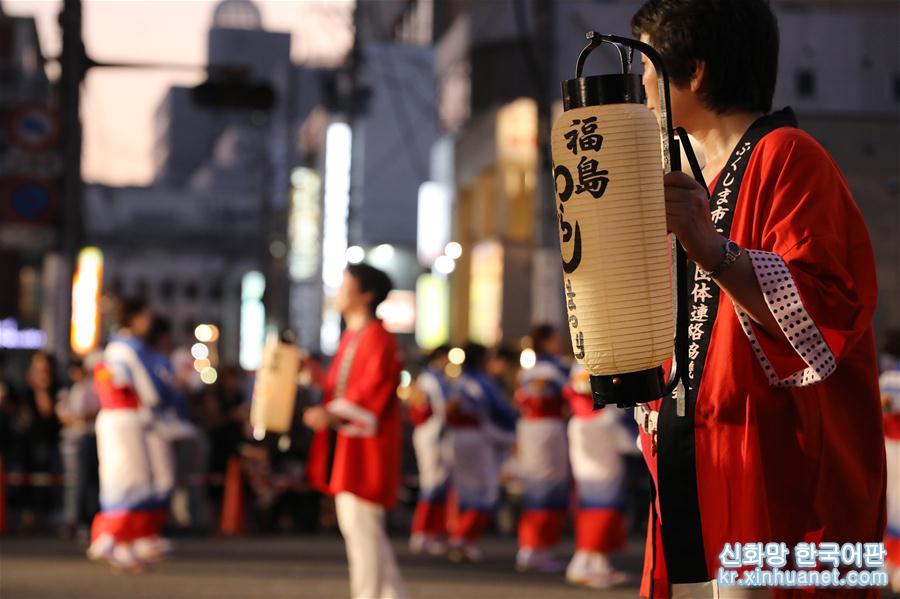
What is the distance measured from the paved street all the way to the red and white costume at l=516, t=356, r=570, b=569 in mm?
420

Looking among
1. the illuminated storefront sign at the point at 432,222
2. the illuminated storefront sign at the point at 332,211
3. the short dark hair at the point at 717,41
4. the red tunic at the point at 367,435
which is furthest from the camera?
the illuminated storefront sign at the point at 332,211

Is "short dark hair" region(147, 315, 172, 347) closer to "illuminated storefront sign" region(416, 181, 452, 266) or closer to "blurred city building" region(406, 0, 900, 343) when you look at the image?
"blurred city building" region(406, 0, 900, 343)

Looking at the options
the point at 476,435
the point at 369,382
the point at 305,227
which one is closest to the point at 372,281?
the point at 369,382

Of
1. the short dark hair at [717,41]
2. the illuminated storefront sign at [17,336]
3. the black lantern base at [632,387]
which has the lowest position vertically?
the black lantern base at [632,387]

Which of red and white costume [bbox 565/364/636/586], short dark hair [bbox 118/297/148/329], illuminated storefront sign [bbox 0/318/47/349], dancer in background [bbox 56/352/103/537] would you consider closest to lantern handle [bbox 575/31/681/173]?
red and white costume [bbox 565/364/636/586]

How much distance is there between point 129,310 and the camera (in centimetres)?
1180

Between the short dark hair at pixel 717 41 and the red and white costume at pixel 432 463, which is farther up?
the short dark hair at pixel 717 41

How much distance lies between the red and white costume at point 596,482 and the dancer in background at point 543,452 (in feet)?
2.70

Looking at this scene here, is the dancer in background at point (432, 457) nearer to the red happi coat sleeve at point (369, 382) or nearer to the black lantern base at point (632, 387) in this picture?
the red happi coat sleeve at point (369, 382)

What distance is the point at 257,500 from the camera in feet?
53.1

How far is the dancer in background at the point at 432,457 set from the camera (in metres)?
14.1

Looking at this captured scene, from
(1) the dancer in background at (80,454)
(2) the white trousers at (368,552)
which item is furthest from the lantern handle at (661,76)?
Answer: (1) the dancer in background at (80,454)

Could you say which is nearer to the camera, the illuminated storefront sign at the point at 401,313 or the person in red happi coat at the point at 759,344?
the person in red happi coat at the point at 759,344

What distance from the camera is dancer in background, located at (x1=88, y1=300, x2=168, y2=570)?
37.5ft
